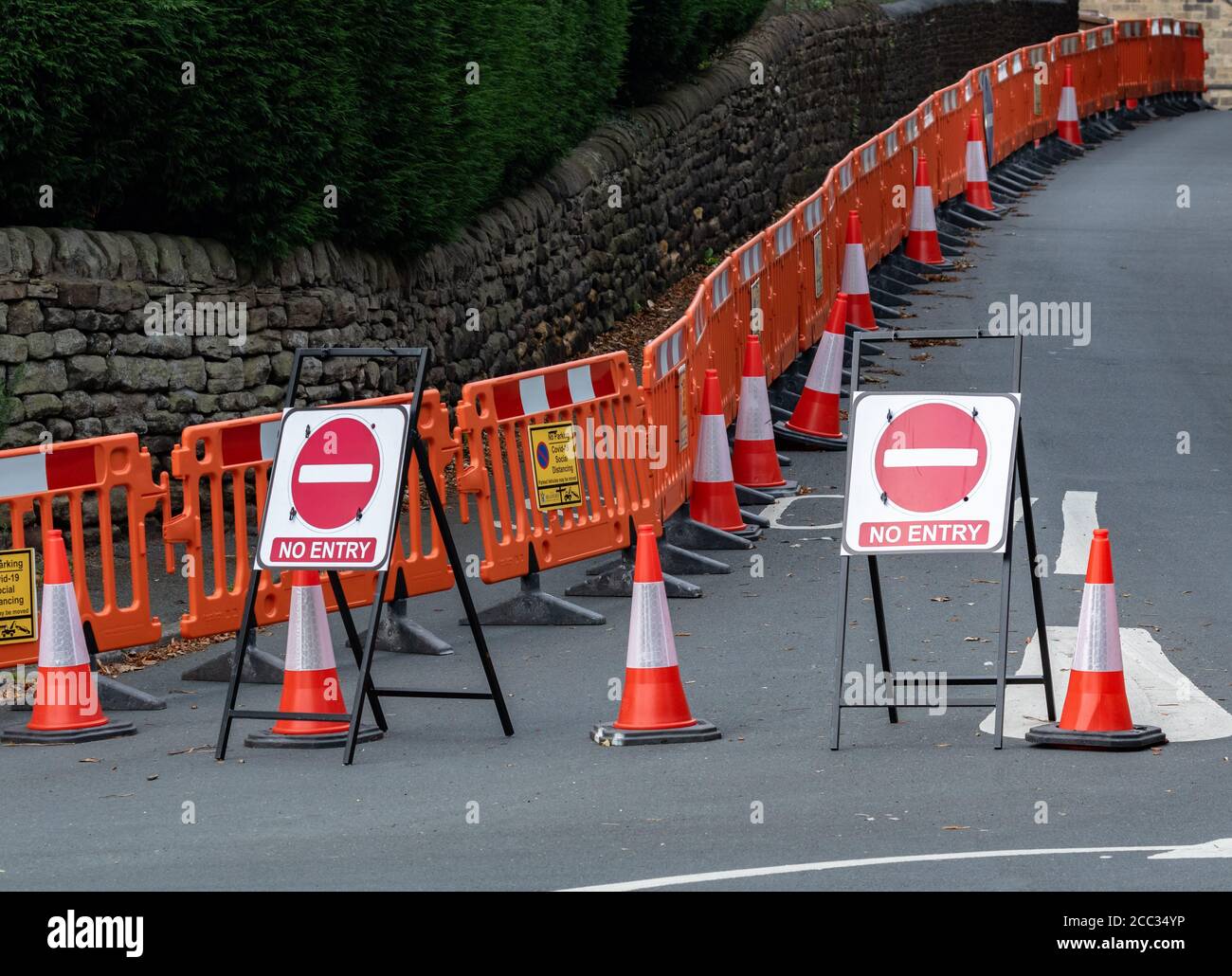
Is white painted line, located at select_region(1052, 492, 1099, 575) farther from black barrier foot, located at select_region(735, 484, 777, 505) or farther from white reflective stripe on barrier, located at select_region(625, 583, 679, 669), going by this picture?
white reflective stripe on barrier, located at select_region(625, 583, 679, 669)

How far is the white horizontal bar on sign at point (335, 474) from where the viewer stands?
8570mm

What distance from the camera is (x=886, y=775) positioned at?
304 inches

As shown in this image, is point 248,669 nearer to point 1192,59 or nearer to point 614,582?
point 614,582

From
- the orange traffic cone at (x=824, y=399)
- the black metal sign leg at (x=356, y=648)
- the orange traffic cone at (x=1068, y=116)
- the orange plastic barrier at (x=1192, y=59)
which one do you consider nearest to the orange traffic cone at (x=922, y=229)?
the orange traffic cone at (x=824, y=399)

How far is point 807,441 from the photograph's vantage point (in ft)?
50.1

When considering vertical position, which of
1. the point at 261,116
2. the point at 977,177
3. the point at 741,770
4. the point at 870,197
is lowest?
the point at 741,770

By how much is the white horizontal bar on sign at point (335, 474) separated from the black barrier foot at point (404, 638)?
6.15 feet

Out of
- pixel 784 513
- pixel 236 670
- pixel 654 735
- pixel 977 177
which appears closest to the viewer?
pixel 654 735

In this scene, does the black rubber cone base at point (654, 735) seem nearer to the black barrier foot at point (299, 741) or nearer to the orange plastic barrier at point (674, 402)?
the black barrier foot at point (299, 741)

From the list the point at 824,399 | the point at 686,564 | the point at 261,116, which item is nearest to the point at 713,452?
the point at 686,564

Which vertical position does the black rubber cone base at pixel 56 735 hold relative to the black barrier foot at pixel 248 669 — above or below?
below

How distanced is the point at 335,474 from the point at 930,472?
242cm

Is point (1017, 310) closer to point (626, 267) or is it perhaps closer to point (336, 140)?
point (626, 267)

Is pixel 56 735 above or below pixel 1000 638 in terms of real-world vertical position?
below
